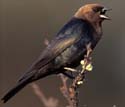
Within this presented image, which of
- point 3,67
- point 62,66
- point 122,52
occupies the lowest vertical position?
point 122,52

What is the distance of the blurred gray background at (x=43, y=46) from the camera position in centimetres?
1024

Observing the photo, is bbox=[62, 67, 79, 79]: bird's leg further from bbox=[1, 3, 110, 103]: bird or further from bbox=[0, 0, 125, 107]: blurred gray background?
bbox=[0, 0, 125, 107]: blurred gray background

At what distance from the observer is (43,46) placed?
10602 mm

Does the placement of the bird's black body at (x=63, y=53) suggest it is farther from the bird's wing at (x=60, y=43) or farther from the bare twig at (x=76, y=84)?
the bare twig at (x=76, y=84)

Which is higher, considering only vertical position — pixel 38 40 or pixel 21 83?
pixel 21 83

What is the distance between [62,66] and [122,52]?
498cm

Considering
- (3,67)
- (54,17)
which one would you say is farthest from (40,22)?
(3,67)

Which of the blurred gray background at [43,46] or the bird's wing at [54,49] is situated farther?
the blurred gray background at [43,46]

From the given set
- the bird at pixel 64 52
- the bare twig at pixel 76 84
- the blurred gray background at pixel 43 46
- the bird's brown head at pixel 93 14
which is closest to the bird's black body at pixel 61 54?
the bird at pixel 64 52

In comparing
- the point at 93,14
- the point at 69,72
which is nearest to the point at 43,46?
the point at 93,14

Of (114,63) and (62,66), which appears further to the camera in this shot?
(114,63)

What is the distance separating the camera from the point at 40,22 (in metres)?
12.4

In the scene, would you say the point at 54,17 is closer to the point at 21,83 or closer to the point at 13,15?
the point at 13,15

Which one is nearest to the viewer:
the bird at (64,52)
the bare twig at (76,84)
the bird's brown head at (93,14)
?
the bare twig at (76,84)
